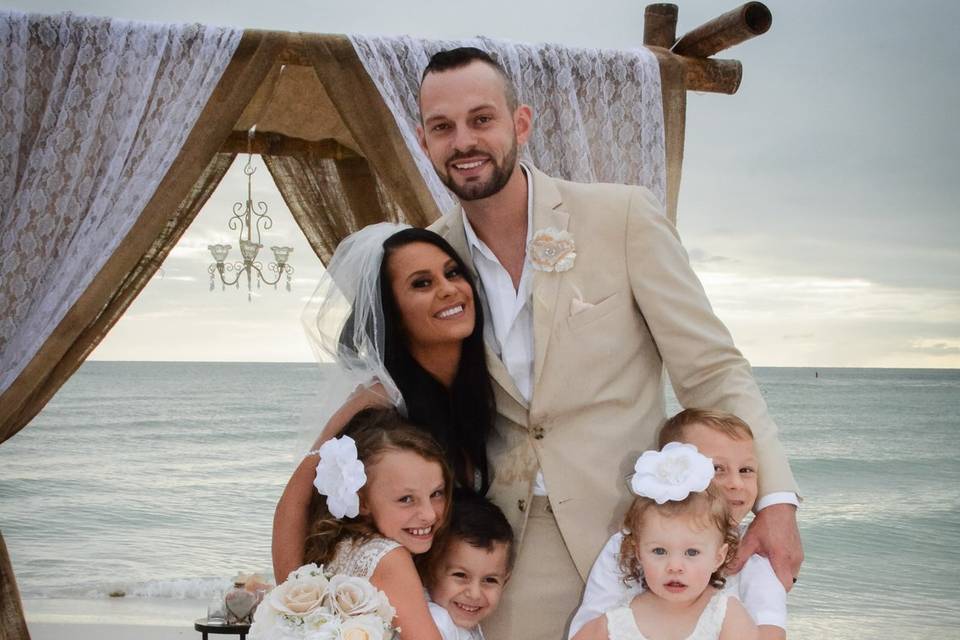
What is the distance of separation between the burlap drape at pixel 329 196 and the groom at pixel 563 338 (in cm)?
275

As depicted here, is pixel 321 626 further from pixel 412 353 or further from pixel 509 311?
pixel 509 311

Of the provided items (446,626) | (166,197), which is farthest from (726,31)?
(446,626)

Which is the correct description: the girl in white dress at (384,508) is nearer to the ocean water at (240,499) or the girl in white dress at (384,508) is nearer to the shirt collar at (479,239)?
the shirt collar at (479,239)

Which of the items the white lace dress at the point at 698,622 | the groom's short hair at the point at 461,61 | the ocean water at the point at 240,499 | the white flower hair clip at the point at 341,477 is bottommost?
the ocean water at the point at 240,499

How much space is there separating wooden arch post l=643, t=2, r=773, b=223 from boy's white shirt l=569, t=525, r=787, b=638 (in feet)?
7.63

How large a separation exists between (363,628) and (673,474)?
2.72ft

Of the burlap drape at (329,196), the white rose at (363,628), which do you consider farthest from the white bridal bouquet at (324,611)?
the burlap drape at (329,196)

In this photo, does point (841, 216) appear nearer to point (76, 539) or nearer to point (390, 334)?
point (76, 539)

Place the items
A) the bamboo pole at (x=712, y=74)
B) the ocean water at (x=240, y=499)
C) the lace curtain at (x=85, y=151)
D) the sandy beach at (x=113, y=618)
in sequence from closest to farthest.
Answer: the lace curtain at (x=85, y=151) < the bamboo pole at (x=712, y=74) < the sandy beach at (x=113, y=618) < the ocean water at (x=240, y=499)

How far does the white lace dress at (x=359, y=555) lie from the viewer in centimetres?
271

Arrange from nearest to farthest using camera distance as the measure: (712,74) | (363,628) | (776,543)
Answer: (363,628) → (776,543) → (712,74)

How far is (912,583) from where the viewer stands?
13.0 meters

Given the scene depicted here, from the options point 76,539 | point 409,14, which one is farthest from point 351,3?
point 76,539

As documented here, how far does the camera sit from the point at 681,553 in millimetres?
2566
